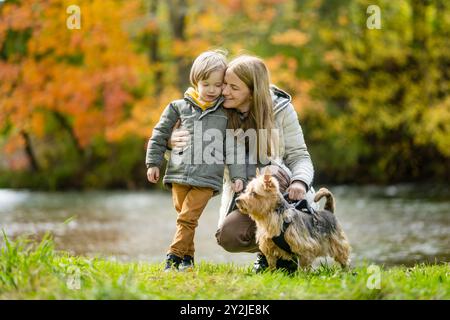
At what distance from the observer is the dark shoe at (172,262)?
4857 millimetres

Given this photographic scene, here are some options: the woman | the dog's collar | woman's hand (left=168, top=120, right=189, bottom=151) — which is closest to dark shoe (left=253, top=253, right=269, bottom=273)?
the woman

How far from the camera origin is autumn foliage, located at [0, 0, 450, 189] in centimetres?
1659

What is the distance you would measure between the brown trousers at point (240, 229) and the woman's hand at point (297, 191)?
178 millimetres

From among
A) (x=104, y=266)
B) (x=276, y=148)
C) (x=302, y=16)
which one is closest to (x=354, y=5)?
(x=302, y=16)

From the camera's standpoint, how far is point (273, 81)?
1677 cm

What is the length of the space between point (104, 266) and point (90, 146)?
14.3 metres

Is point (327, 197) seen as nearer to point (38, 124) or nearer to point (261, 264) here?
point (261, 264)

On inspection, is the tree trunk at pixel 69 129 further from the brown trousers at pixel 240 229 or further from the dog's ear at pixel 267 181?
the dog's ear at pixel 267 181

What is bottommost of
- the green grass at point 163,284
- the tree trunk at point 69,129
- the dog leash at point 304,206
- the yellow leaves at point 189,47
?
the tree trunk at point 69,129

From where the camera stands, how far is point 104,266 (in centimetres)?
451

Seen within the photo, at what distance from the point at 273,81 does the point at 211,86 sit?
39.3ft

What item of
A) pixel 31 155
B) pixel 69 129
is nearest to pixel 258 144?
pixel 69 129

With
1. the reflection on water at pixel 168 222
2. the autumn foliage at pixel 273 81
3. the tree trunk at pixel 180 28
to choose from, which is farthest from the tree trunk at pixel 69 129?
the tree trunk at pixel 180 28

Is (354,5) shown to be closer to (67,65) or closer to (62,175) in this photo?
(67,65)
